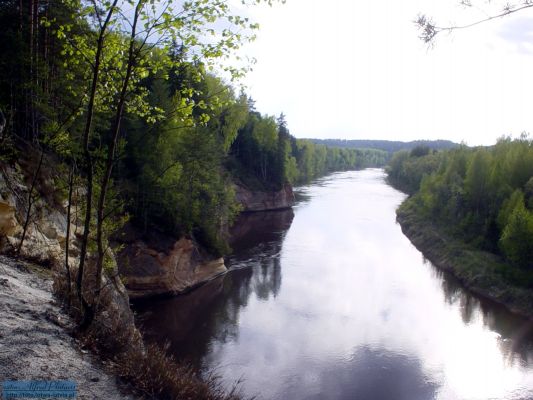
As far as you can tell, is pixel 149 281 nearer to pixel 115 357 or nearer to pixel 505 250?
pixel 115 357

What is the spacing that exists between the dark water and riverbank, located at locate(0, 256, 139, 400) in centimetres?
705

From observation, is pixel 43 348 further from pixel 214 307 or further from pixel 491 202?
pixel 491 202

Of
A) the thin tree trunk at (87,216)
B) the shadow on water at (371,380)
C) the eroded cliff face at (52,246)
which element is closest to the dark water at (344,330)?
the shadow on water at (371,380)

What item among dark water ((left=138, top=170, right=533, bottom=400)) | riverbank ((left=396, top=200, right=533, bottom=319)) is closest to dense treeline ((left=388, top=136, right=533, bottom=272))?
riverbank ((left=396, top=200, right=533, bottom=319))

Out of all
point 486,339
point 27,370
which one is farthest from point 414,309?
point 27,370

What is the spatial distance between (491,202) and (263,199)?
2465 centimetres

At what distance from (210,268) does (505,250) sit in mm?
17819

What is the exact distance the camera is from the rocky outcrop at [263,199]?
48.4 m

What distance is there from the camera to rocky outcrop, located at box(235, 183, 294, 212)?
48.4 m

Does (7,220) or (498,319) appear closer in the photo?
(7,220)

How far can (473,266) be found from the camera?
28.0 m

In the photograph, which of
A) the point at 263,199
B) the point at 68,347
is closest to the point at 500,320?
the point at 68,347

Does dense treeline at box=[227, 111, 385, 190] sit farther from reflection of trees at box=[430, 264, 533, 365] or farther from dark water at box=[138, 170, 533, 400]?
reflection of trees at box=[430, 264, 533, 365]

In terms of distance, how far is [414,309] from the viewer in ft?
73.0
